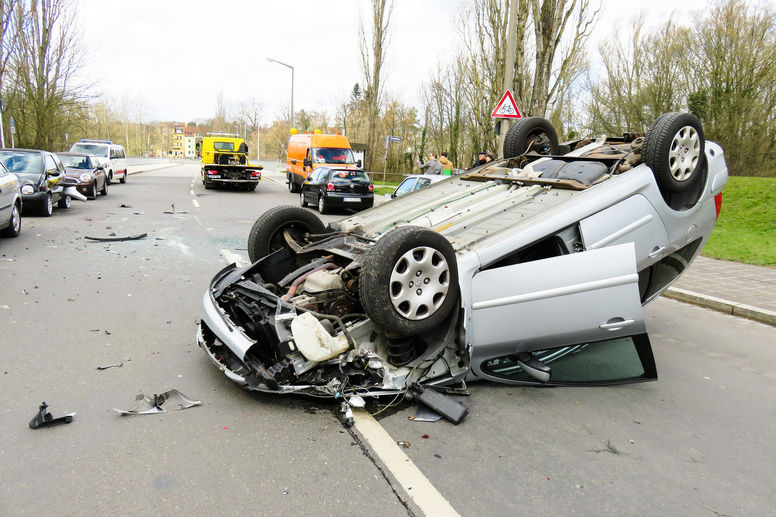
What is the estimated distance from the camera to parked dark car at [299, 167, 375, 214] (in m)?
16.7

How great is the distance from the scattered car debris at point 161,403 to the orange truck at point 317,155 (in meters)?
18.2

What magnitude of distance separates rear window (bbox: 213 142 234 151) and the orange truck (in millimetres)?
4974

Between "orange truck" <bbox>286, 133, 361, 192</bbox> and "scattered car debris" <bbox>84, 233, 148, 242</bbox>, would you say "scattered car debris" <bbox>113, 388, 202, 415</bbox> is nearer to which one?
"scattered car debris" <bbox>84, 233, 148, 242</bbox>

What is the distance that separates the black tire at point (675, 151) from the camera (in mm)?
4309

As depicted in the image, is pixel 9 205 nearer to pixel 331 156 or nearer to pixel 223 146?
pixel 331 156

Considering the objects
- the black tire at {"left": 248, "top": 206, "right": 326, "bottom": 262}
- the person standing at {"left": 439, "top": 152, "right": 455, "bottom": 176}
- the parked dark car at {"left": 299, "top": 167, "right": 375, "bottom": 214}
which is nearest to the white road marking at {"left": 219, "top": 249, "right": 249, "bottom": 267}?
the black tire at {"left": 248, "top": 206, "right": 326, "bottom": 262}

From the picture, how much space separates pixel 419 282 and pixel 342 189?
13394mm

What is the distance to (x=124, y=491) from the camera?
2.64 metres

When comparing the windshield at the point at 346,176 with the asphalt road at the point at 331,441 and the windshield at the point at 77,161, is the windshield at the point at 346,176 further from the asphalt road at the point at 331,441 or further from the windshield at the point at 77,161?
the asphalt road at the point at 331,441

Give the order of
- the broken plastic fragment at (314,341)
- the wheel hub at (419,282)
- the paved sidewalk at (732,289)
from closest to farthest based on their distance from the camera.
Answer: the broken plastic fragment at (314,341)
the wheel hub at (419,282)
the paved sidewalk at (732,289)

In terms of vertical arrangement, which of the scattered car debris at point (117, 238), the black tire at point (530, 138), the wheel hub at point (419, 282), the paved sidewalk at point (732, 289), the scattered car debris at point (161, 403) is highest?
the black tire at point (530, 138)

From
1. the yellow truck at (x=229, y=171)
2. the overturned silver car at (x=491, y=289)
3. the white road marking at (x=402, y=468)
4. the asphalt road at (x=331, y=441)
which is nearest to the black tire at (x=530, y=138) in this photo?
the overturned silver car at (x=491, y=289)

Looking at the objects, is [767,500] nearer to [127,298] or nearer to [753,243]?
[127,298]

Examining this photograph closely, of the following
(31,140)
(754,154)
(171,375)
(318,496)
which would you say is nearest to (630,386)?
(318,496)
